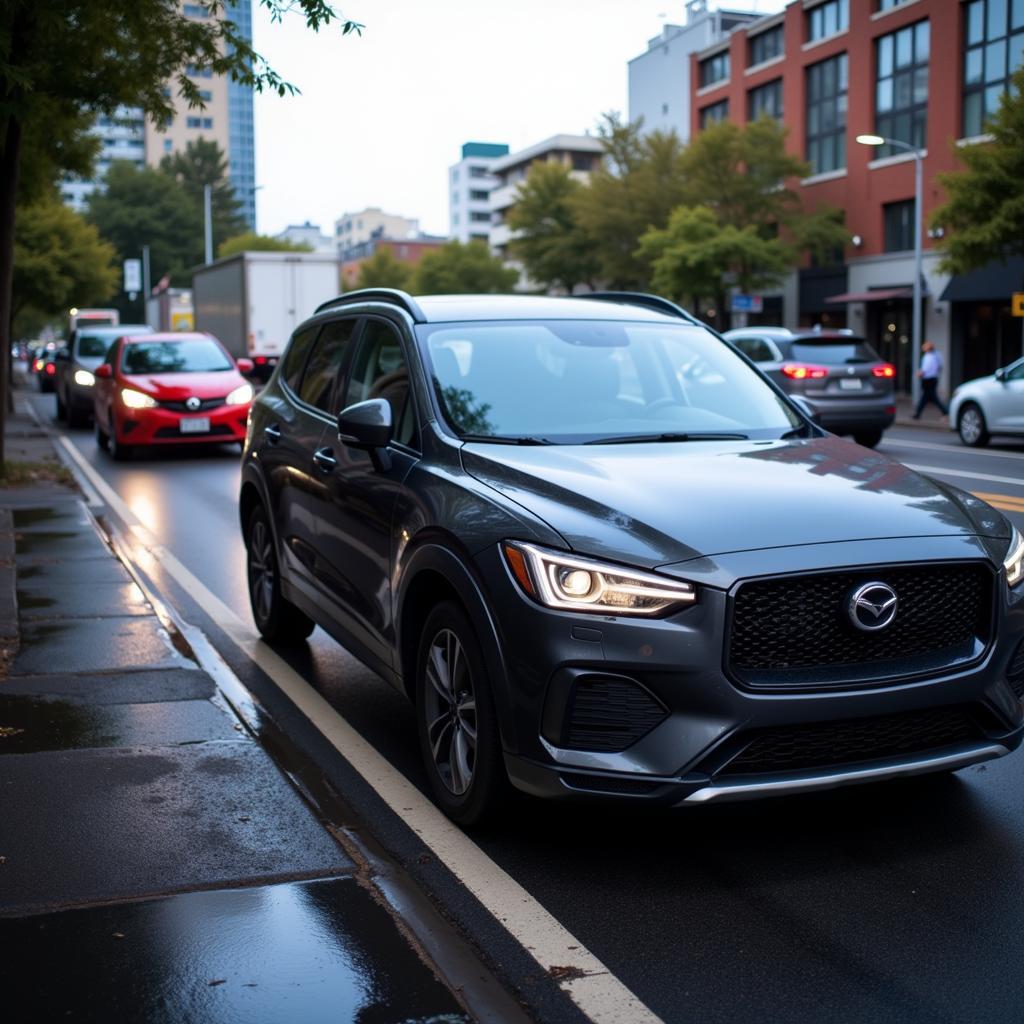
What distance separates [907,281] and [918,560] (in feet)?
138

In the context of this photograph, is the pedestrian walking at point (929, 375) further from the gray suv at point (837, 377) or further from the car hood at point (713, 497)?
the car hood at point (713, 497)

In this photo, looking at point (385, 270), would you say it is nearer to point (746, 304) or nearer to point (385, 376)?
point (746, 304)

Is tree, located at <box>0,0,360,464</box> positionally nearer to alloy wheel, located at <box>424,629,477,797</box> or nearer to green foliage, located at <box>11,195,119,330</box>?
alloy wheel, located at <box>424,629,477,797</box>

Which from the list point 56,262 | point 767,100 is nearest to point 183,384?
point 56,262

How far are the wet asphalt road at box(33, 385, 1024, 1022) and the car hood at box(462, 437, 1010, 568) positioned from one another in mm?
996

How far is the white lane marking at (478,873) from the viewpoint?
11.1 ft

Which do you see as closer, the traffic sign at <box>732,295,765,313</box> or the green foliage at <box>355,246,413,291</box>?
the traffic sign at <box>732,295,765,313</box>

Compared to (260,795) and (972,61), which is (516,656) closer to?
(260,795)

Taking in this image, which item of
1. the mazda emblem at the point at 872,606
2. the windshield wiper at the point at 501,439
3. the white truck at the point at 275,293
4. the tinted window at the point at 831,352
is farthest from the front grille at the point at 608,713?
the white truck at the point at 275,293

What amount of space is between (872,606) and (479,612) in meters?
1.15

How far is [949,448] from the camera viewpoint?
2158 centimetres

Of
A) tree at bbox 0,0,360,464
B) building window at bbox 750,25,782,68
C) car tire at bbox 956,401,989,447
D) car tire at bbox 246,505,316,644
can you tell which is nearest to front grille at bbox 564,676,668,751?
car tire at bbox 246,505,316,644

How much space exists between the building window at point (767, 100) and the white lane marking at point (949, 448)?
1277 inches

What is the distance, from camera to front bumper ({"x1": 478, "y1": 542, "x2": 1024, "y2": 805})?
3.86 metres
